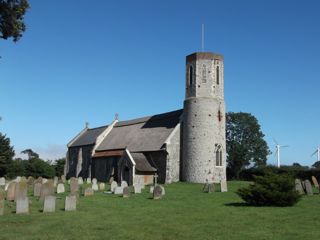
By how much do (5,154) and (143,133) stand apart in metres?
26.5

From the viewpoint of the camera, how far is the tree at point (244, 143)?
207 ft

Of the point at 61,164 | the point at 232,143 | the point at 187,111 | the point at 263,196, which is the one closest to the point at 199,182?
the point at 187,111

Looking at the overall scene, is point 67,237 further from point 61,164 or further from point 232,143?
point 61,164

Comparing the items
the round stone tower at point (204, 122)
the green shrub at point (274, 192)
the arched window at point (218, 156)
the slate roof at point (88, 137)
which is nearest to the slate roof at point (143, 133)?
the slate roof at point (88, 137)

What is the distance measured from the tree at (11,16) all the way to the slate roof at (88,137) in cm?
4035

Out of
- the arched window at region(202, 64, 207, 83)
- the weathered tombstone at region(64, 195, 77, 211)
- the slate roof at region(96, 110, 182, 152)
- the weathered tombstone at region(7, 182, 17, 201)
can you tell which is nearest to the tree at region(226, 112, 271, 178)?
the slate roof at region(96, 110, 182, 152)

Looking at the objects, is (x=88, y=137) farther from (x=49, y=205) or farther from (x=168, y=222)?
(x=168, y=222)

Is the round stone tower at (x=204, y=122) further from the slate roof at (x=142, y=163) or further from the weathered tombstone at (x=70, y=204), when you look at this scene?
the weathered tombstone at (x=70, y=204)

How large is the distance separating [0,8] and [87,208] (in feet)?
31.3

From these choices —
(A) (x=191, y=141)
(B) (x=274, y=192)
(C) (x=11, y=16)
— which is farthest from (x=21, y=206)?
(A) (x=191, y=141)

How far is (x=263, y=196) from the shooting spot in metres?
18.7

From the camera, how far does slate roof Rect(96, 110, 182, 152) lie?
42.4 meters

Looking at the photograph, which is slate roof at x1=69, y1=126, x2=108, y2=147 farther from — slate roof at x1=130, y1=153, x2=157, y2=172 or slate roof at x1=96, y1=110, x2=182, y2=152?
slate roof at x1=130, y1=153, x2=157, y2=172

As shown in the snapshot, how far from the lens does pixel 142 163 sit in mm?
40875
